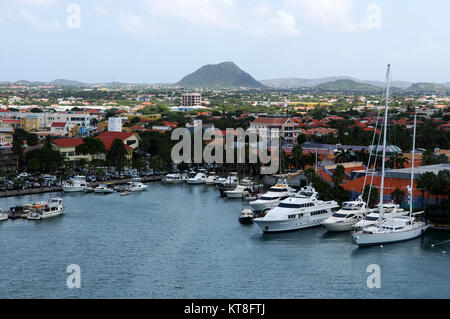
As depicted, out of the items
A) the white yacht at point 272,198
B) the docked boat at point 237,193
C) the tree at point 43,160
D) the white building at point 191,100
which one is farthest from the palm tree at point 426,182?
the white building at point 191,100

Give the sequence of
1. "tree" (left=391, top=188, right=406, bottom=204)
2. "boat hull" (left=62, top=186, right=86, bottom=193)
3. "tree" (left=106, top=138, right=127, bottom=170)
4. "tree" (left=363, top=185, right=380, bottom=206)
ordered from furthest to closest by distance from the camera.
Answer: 1. "tree" (left=106, top=138, right=127, bottom=170)
2. "boat hull" (left=62, top=186, right=86, bottom=193)
3. "tree" (left=363, top=185, right=380, bottom=206)
4. "tree" (left=391, top=188, right=406, bottom=204)

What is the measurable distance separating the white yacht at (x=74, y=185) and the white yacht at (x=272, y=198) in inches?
409

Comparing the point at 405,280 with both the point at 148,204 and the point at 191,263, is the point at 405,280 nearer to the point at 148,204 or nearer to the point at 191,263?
the point at 191,263

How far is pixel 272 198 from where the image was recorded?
85.3 ft

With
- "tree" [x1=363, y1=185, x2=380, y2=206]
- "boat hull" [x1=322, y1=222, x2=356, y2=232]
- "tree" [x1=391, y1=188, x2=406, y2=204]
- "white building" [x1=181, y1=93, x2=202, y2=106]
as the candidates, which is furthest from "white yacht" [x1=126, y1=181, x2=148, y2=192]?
"white building" [x1=181, y1=93, x2=202, y2=106]

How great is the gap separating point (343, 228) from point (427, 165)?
1014cm

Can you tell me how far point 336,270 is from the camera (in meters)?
16.3

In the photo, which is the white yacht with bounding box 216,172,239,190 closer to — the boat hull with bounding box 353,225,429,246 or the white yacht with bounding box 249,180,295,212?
the white yacht with bounding box 249,180,295,212

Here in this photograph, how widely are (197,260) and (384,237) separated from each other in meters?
→ 6.77

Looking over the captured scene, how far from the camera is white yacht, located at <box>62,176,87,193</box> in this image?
30438 millimetres

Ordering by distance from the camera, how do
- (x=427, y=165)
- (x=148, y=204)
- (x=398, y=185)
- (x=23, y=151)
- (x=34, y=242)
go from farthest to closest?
(x=23, y=151) → (x=427, y=165) → (x=148, y=204) → (x=398, y=185) → (x=34, y=242)

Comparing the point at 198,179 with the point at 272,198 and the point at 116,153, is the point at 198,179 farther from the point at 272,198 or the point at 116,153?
the point at 272,198

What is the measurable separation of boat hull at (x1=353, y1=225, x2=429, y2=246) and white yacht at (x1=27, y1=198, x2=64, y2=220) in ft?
41.5

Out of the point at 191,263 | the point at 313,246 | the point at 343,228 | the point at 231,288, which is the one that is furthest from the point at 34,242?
the point at 343,228
